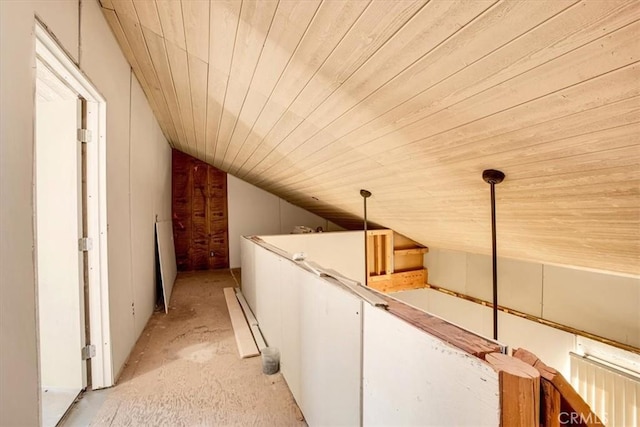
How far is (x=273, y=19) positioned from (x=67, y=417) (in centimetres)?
222

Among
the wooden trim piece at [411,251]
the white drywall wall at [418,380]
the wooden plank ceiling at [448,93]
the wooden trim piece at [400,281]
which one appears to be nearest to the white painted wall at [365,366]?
the white drywall wall at [418,380]

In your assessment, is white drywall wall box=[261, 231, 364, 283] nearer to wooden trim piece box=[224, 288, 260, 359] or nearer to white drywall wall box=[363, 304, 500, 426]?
wooden trim piece box=[224, 288, 260, 359]

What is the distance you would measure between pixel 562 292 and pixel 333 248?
2506 millimetres

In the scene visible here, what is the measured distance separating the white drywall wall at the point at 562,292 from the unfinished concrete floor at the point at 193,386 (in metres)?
2.72

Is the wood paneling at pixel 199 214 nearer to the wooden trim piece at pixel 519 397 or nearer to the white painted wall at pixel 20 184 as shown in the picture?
the white painted wall at pixel 20 184

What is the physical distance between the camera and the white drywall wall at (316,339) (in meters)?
1.08

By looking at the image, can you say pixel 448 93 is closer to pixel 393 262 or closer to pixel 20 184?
pixel 20 184

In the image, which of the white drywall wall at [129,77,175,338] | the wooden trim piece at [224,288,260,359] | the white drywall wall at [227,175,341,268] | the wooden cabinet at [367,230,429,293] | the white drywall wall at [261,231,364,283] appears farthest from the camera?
the white drywall wall at [227,175,341,268]

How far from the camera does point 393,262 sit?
14.3ft

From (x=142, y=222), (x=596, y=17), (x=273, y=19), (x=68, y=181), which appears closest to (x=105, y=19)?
(x=68, y=181)

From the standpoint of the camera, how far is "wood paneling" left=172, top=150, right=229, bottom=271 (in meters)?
5.52

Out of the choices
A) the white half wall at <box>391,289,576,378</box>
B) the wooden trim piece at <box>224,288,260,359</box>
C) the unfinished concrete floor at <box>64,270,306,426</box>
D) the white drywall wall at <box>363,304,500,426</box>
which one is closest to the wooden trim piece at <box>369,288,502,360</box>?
the white drywall wall at <box>363,304,500,426</box>

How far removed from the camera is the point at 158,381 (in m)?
1.92

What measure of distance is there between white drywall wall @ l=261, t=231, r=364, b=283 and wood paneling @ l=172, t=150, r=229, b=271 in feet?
7.88
